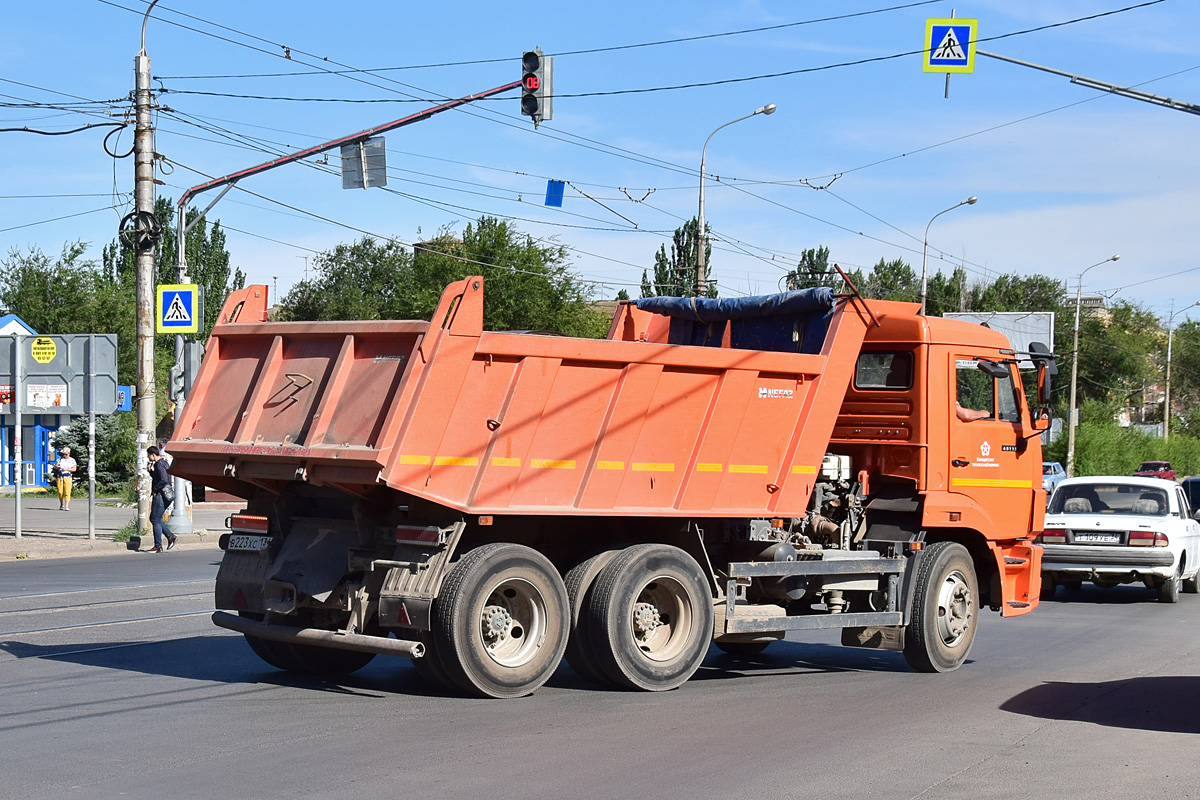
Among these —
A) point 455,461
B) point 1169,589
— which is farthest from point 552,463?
point 1169,589

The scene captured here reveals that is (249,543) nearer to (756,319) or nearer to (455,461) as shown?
(455,461)

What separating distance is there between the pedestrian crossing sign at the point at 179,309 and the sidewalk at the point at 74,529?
12.4 feet

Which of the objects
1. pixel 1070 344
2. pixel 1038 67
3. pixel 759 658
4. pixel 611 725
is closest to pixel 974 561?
pixel 759 658

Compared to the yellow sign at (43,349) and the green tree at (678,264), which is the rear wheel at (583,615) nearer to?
the yellow sign at (43,349)

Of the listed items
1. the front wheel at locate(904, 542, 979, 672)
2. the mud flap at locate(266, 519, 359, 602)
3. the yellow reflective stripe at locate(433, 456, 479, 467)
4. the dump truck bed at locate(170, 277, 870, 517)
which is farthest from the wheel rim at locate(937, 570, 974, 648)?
the mud flap at locate(266, 519, 359, 602)

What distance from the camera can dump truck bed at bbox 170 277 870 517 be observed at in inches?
326

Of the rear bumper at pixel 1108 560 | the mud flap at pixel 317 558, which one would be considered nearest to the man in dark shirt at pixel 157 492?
the mud flap at pixel 317 558

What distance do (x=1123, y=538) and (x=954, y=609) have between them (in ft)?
22.2

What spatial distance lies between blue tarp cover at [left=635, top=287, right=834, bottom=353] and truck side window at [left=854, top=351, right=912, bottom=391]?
555mm

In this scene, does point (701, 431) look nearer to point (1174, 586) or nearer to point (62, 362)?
point (1174, 586)

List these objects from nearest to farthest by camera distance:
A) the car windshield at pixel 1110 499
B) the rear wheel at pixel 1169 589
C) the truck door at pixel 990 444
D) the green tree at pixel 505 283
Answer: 1. the truck door at pixel 990 444
2. the rear wheel at pixel 1169 589
3. the car windshield at pixel 1110 499
4. the green tree at pixel 505 283

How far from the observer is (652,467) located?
367 inches

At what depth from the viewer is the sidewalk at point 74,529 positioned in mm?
22078

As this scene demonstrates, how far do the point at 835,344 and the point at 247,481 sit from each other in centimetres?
452
